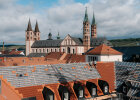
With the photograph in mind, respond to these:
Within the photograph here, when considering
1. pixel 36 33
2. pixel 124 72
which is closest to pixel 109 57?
pixel 124 72

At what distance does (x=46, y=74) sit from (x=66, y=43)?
80442 mm

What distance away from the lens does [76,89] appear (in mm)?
19578

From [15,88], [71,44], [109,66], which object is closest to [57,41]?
[71,44]

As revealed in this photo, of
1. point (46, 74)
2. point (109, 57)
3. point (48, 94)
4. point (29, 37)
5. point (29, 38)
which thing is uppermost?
point (29, 37)

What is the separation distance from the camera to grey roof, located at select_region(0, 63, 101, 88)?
18.2 m

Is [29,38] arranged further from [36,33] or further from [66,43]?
[66,43]

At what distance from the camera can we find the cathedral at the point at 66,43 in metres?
98.9

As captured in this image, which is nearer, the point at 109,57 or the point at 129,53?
the point at 109,57

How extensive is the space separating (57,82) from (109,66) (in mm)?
10140

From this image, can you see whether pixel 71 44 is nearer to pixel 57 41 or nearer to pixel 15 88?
pixel 57 41

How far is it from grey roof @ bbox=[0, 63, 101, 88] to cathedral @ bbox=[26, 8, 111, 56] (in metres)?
74.4

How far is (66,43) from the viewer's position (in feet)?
330

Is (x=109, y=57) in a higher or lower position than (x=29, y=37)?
lower

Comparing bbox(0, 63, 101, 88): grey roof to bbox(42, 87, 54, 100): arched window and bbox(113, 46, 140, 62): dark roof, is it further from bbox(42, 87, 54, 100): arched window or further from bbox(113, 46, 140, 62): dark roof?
bbox(113, 46, 140, 62): dark roof
